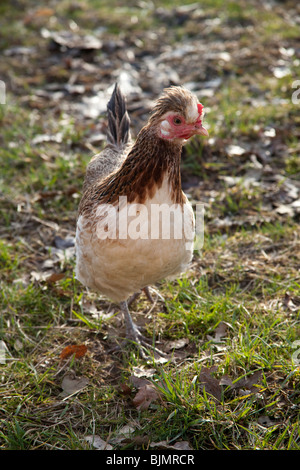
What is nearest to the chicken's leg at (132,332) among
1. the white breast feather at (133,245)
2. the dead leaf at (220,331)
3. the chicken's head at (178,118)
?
the white breast feather at (133,245)

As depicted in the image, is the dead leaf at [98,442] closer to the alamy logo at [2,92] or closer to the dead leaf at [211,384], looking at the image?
the dead leaf at [211,384]

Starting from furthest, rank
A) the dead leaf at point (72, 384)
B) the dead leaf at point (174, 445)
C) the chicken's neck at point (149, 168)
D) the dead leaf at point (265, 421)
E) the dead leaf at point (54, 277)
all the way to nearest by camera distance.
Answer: the dead leaf at point (54, 277) < the dead leaf at point (72, 384) < the chicken's neck at point (149, 168) < the dead leaf at point (265, 421) < the dead leaf at point (174, 445)

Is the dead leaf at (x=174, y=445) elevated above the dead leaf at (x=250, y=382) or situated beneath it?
situated beneath

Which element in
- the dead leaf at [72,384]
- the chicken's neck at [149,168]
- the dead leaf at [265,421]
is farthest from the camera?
the dead leaf at [72,384]

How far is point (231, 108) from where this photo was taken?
18.4 ft

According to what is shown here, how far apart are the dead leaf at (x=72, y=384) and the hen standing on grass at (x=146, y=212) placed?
2.01ft

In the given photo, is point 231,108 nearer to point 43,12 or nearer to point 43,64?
point 43,64

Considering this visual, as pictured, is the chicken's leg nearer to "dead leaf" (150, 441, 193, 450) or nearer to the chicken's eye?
"dead leaf" (150, 441, 193, 450)

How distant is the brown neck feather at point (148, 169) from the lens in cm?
272

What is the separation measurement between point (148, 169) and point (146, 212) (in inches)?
10.1

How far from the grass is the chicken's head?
134 centimetres

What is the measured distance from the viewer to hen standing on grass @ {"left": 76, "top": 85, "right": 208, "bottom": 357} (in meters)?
2.69

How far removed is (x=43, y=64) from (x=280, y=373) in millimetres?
6177

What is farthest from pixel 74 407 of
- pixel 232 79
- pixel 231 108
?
pixel 232 79
